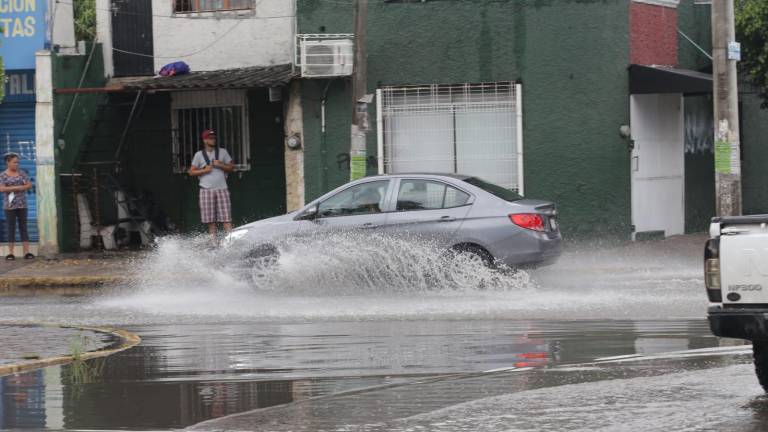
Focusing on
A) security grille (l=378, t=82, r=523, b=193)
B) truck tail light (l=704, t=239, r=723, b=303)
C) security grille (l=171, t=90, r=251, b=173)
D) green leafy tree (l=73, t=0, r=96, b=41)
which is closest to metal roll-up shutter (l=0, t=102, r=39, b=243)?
security grille (l=171, t=90, r=251, b=173)

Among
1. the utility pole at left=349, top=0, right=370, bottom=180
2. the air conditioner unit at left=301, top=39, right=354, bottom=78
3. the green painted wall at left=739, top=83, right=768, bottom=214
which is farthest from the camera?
the green painted wall at left=739, top=83, right=768, bottom=214

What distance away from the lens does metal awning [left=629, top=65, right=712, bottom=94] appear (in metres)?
21.9

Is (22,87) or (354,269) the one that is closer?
(354,269)

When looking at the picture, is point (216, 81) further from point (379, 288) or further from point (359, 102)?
point (379, 288)

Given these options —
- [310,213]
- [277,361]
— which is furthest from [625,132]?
[277,361]

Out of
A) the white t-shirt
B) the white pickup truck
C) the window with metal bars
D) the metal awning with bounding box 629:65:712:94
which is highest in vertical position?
the window with metal bars

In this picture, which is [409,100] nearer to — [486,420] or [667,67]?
[667,67]

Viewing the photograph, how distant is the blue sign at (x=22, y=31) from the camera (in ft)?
75.7

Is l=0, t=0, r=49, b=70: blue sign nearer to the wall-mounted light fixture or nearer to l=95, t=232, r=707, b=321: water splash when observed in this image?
l=95, t=232, r=707, b=321: water splash

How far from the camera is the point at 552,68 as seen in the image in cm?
2217

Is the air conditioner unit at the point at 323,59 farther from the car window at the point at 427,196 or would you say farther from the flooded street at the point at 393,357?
the car window at the point at 427,196

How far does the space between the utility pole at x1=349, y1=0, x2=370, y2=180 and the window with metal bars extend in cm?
327

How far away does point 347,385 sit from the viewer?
9680 mm

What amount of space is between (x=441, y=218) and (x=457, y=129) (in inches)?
242
